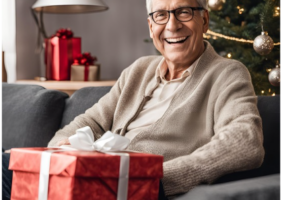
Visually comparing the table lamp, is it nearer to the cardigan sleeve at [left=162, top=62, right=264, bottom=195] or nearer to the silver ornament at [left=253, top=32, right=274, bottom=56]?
the silver ornament at [left=253, top=32, right=274, bottom=56]

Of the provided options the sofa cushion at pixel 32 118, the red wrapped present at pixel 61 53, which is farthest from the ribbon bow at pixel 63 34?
the sofa cushion at pixel 32 118

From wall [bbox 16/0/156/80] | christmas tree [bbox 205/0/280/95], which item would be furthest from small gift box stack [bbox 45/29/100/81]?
christmas tree [bbox 205/0/280/95]

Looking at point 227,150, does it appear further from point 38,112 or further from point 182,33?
point 38,112

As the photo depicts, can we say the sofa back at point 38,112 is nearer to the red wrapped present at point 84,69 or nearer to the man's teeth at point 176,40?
the man's teeth at point 176,40

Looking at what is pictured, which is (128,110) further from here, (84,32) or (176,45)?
(84,32)

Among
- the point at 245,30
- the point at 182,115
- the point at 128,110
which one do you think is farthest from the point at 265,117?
the point at 245,30

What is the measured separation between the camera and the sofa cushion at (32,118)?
6.90ft

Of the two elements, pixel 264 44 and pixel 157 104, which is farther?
pixel 264 44

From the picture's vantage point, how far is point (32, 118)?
83.9 inches

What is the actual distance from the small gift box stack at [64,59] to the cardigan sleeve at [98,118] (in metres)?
1.32

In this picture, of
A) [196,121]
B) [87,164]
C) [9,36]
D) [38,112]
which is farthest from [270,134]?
[9,36]

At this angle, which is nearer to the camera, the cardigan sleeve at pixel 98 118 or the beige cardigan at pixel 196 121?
the beige cardigan at pixel 196 121

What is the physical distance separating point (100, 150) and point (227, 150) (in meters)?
0.37

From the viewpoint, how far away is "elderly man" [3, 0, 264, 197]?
1319 mm
